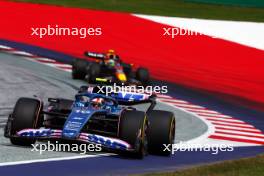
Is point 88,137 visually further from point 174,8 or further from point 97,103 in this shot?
point 174,8

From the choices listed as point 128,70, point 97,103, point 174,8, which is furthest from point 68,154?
point 174,8

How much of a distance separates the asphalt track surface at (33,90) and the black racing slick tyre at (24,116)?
0.25 meters

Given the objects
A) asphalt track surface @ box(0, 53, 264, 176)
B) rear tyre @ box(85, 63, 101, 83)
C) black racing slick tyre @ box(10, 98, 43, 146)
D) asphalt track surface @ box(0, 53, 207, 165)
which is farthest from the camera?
rear tyre @ box(85, 63, 101, 83)

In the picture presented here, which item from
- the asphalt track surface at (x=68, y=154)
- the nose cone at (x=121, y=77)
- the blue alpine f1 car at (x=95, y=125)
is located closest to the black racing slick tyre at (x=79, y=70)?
the asphalt track surface at (x=68, y=154)

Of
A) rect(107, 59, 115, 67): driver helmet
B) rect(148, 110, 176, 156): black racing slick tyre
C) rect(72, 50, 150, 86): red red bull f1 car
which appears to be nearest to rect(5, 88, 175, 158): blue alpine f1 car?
rect(148, 110, 176, 156): black racing slick tyre

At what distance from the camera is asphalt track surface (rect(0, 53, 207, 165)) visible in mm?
14016

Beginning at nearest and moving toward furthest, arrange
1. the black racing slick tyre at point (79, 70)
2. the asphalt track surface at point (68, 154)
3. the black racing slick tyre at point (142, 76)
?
the asphalt track surface at point (68, 154) < the black racing slick tyre at point (142, 76) < the black racing slick tyre at point (79, 70)

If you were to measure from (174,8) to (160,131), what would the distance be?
25.1m

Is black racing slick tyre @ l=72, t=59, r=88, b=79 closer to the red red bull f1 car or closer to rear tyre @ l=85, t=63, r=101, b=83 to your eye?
the red red bull f1 car

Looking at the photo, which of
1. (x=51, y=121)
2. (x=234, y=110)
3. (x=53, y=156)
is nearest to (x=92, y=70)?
(x=234, y=110)

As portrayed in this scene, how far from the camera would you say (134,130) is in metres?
14.2

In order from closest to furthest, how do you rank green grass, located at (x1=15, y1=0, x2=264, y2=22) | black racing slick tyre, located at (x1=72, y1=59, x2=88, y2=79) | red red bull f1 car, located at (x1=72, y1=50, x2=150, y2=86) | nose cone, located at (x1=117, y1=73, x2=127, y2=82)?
nose cone, located at (x1=117, y1=73, x2=127, y2=82) < red red bull f1 car, located at (x1=72, y1=50, x2=150, y2=86) < black racing slick tyre, located at (x1=72, y1=59, x2=88, y2=79) < green grass, located at (x1=15, y1=0, x2=264, y2=22)

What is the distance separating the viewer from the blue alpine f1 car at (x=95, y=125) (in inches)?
557

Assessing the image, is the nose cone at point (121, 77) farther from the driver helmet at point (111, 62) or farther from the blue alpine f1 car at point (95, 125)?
the blue alpine f1 car at point (95, 125)
